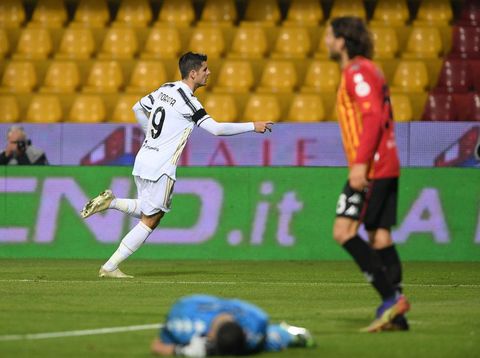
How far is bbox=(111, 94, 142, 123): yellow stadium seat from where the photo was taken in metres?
17.6

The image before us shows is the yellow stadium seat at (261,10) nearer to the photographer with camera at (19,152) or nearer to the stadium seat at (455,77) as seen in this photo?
the stadium seat at (455,77)

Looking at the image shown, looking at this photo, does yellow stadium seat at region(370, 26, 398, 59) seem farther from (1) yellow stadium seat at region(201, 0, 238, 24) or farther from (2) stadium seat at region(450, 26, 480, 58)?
(1) yellow stadium seat at region(201, 0, 238, 24)

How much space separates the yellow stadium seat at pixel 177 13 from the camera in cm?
1995

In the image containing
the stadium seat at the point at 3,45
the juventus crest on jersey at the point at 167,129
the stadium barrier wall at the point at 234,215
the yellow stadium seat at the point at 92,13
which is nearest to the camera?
the juventus crest on jersey at the point at 167,129

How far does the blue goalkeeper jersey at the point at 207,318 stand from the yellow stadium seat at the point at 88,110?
452 inches

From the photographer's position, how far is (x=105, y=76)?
1862cm

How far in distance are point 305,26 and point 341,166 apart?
4207 millimetres

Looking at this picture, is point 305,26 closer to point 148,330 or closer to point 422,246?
point 422,246

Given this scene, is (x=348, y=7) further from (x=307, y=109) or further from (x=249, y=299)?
(x=249, y=299)

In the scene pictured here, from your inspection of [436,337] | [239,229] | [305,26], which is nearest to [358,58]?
[436,337]

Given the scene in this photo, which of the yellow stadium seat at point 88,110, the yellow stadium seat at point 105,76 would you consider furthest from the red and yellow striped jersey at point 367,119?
the yellow stadium seat at point 105,76

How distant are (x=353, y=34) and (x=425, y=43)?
37.2 feet

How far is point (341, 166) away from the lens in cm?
1580

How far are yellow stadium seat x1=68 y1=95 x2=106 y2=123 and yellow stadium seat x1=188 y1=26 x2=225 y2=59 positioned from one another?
1.91m
